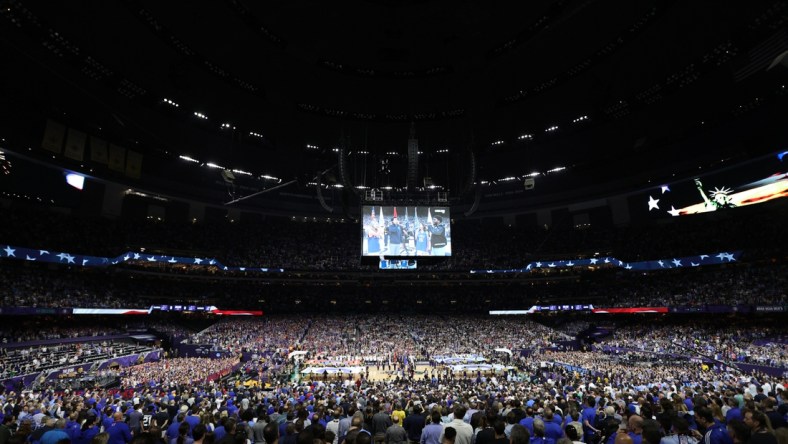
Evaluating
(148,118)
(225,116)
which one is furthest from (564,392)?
(148,118)

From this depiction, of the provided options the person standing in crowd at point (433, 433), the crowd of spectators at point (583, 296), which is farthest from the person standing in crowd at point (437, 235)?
the crowd of spectators at point (583, 296)

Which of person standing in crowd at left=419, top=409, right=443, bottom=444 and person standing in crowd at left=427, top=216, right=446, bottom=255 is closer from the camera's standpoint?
person standing in crowd at left=419, top=409, right=443, bottom=444

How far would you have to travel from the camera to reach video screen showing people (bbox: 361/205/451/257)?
84.4ft

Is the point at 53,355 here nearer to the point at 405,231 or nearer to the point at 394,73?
the point at 405,231

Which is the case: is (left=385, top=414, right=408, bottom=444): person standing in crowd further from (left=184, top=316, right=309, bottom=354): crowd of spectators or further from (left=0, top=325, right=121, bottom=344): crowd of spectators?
(left=0, top=325, right=121, bottom=344): crowd of spectators

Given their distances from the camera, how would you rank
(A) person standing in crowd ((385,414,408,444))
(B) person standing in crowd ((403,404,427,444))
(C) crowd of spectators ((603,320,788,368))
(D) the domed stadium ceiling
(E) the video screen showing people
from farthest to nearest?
1. (C) crowd of spectators ((603,320,788,368))
2. (E) the video screen showing people
3. (D) the domed stadium ceiling
4. (B) person standing in crowd ((403,404,427,444))
5. (A) person standing in crowd ((385,414,408,444))

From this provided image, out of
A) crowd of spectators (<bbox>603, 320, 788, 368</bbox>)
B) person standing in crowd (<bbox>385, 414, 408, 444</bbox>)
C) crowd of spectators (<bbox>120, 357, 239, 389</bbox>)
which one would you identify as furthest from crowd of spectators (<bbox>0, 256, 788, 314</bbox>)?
person standing in crowd (<bbox>385, 414, 408, 444</bbox>)

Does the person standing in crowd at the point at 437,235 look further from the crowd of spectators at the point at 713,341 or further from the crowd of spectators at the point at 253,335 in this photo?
the crowd of spectators at the point at 713,341

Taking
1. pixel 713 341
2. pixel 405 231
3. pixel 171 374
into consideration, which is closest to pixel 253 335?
pixel 171 374

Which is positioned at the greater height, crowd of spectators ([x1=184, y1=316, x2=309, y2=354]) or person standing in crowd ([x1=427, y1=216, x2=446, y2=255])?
person standing in crowd ([x1=427, y1=216, x2=446, y2=255])

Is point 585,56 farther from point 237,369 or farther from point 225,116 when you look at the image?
point 237,369

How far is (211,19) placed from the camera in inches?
714

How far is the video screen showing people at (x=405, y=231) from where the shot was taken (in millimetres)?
25719

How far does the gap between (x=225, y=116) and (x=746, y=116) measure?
37639 mm
